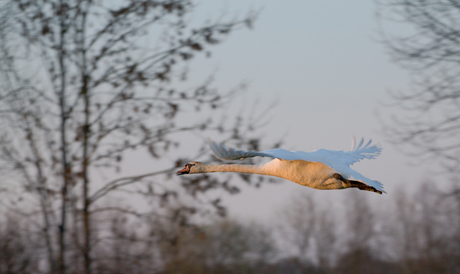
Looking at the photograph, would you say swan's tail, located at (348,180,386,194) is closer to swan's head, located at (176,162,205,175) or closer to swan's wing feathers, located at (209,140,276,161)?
swan's wing feathers, located at (209,140,276,161)

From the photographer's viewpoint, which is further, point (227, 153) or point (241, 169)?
point (241, 169)

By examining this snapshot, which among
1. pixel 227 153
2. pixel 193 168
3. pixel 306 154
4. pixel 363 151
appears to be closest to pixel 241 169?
pixel 193 168

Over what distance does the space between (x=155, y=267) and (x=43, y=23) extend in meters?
3.78

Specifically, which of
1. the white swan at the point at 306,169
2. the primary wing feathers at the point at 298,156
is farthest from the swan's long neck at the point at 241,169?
the primary wing feathers at the point at 298,156

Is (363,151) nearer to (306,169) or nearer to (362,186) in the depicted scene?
(362,186)

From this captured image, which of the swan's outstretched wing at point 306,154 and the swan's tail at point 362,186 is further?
the swan's tail at point 362,186

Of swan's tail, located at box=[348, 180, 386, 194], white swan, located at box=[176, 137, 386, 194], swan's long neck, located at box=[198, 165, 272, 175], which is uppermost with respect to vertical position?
swan's long neck, located at box=[198, 165, 272, 175]

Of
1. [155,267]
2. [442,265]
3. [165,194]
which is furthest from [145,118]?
[442,265]

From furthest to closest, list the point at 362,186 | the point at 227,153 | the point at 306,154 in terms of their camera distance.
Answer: the point at 362,186
the point at 306,154
the point at 227,153

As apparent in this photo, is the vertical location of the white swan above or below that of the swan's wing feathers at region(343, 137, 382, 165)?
below

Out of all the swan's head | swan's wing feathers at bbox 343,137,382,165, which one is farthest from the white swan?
swan's wing feathers at bbox 343,137,382,165

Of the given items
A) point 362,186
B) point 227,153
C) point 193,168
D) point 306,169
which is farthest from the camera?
point 193,168

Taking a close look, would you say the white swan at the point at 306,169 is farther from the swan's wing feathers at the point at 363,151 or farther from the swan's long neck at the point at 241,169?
the swan's wing feathers at the point at 363,151

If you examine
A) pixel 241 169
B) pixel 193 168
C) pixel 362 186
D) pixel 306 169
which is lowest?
pixel 362 186
